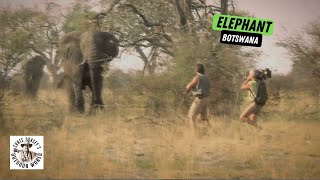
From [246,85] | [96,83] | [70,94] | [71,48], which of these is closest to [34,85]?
[70,94]

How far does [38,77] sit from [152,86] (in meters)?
3.02

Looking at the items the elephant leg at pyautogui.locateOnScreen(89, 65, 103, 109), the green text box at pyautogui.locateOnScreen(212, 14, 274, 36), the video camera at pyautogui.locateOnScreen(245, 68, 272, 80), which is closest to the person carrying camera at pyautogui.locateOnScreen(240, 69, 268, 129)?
the video camera at pyautogui.locateOnScreen(245, 68, 272, 80)

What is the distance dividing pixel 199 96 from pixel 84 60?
3.07 meters

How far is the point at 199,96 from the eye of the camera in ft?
27.0

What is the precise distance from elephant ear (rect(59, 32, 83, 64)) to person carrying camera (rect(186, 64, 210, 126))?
9.56 feet

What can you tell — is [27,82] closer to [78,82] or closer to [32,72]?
[32,72]

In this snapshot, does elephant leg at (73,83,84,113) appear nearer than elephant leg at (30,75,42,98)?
Yes

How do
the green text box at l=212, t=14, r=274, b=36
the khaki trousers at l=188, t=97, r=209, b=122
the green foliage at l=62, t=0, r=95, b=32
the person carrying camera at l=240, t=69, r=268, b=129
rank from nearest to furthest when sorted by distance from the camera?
the green text box at l=212, t=14, r=274, b=36
the khaki trousers at l=188, t=97, r=209, b=122
the person carrying camera at l=240, t=69, r=268, b=129
the green foliage at l=62, t=0, r=95, b=32

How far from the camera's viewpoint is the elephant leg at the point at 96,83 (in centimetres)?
954

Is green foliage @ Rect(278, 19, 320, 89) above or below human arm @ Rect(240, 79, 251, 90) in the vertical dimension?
above

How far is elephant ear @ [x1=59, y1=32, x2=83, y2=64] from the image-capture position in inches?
385

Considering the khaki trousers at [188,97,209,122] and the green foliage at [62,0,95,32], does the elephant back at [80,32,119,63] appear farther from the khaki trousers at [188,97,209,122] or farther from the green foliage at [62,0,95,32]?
the khaki trousers at [188,97,209,122]

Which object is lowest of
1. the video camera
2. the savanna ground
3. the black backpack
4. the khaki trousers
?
the savanna ground

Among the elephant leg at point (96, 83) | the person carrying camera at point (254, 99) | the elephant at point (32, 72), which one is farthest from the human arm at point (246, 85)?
the elephant at point (32, 72)
